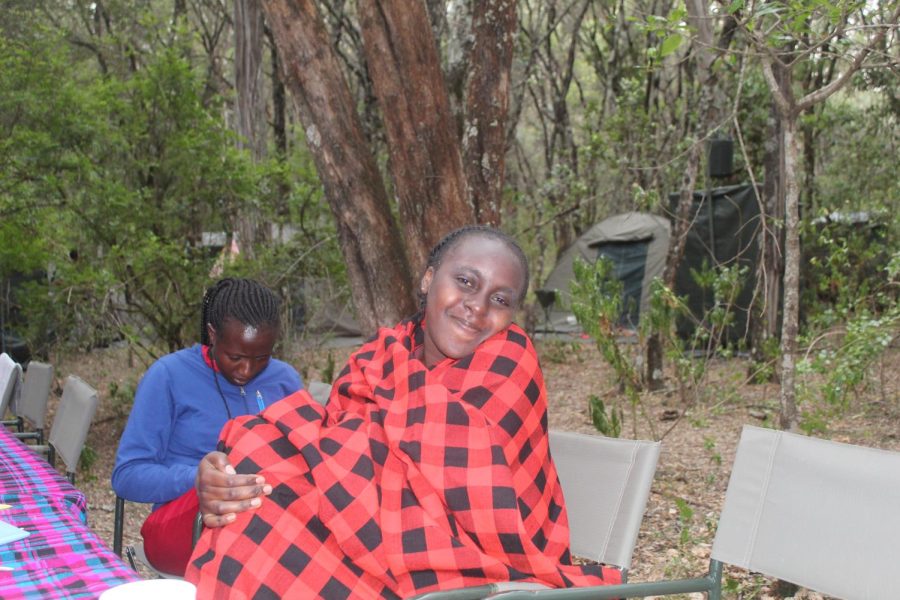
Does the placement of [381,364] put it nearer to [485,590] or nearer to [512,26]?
[485,590]

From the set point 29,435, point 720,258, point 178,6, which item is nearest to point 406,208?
point 29,435

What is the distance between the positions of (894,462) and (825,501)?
0.63 feet

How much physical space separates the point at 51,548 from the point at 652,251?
11.3 metres

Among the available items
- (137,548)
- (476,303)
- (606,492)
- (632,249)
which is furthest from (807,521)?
(632,249)

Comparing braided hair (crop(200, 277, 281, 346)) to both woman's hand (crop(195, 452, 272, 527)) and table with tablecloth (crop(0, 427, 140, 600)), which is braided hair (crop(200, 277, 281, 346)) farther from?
woman's hand (crop(195, 452, 272, 527))

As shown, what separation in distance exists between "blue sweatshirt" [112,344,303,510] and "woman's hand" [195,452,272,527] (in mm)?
646

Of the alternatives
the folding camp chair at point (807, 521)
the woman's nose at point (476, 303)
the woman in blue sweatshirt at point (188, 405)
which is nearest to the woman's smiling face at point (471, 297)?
the woman's nose at point (476, 303)

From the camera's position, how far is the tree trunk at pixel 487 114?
187 inches

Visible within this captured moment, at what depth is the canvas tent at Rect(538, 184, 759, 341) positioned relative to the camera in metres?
10.3

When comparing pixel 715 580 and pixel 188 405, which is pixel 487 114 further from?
pixel 715 580

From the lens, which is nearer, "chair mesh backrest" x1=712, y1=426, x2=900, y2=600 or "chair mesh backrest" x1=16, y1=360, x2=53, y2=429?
"chair mesh backrest" x1=712, y1=426, x2=900, y2=600

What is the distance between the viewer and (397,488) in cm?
205

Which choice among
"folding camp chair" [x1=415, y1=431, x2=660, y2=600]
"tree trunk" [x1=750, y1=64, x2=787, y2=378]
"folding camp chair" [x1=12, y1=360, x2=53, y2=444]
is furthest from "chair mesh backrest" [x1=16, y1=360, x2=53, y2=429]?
"tree trunk" [x1=750, y1=64, x2=787, y2=378]

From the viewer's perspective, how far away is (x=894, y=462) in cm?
207
